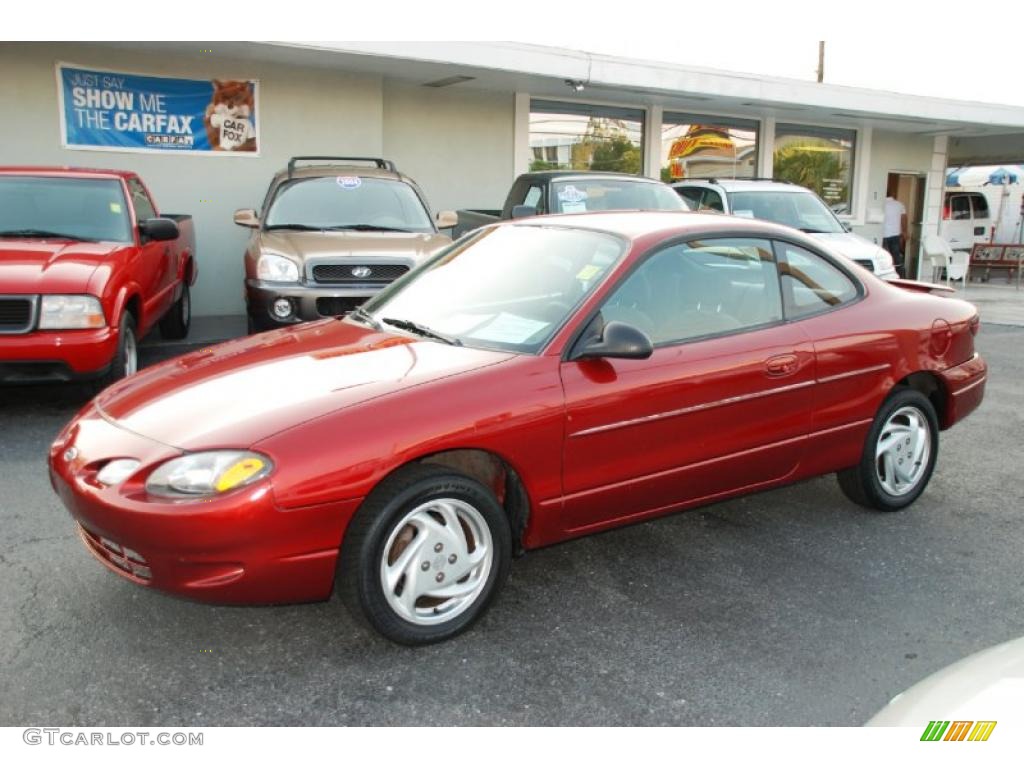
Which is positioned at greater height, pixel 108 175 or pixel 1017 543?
pixel 108 175

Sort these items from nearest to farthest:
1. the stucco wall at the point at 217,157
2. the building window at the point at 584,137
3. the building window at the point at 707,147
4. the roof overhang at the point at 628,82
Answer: the stucco wall at the point at 217,157 < the roof overhang at the point at 628,82 < the building window at the point at 584,137 < the building window at the point at 707,147

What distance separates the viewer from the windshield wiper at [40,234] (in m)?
6.76

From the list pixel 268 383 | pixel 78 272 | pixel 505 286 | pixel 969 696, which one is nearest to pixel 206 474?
pixel 268 383

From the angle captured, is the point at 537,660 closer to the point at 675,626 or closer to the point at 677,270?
the point at 675,626

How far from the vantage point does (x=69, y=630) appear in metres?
3.34

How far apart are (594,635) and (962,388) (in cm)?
270

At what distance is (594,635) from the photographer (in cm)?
337

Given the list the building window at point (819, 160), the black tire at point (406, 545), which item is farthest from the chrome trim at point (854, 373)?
the building window at point (819, 160)

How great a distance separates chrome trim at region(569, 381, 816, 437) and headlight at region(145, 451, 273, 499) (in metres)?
1.17

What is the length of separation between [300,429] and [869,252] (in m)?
9.02

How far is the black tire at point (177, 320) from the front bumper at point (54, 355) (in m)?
2.97

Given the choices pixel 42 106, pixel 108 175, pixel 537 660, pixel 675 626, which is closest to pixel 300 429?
pixel 537 660

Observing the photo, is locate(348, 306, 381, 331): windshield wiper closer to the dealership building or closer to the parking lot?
the parking lot

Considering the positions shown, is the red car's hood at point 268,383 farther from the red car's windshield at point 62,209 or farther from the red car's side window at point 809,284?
the red car's windshield at point 62,209
